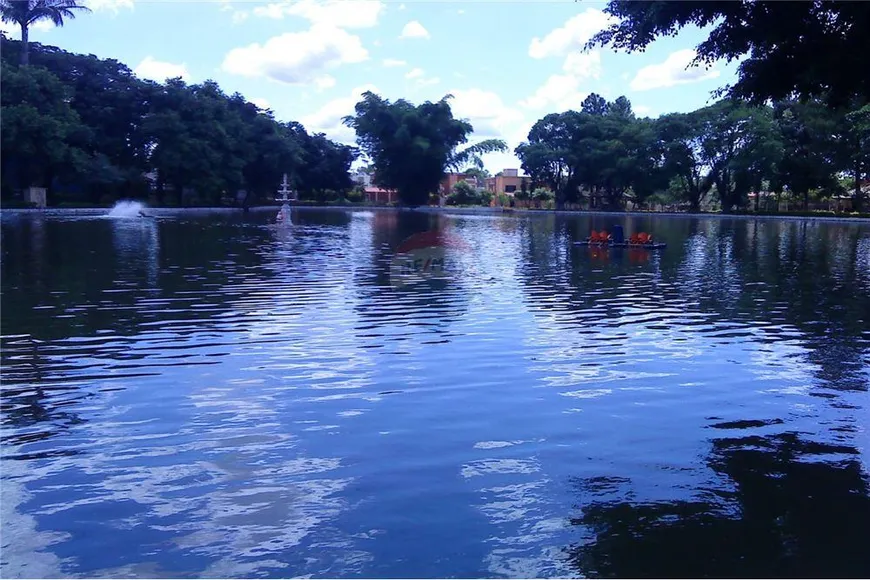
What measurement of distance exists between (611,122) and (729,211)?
1732 cm

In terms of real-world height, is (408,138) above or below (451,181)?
above

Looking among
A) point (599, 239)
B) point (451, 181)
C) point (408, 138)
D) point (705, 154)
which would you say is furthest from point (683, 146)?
point (451, 181)

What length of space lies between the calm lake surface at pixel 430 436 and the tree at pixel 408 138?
240 ft

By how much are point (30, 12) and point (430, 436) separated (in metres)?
57.4

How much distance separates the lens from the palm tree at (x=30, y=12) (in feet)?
171

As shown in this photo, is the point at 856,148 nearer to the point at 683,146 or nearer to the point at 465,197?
the point at 683,146

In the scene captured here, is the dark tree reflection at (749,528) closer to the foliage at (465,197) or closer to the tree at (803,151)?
the tree at (803,151)

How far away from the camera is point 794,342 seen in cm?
1105

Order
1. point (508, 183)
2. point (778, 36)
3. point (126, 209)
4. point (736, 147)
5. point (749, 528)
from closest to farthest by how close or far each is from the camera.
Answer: point (749, 528), point (778, 36), point (126, 209), point (736, 147), point (508, 183)

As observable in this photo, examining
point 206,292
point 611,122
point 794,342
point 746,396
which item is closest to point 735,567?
point 746,396

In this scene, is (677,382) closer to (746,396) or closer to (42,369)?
(746,396)

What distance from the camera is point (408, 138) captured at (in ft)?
281

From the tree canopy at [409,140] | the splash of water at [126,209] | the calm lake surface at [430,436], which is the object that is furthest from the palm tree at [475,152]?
the calm lake surface at [430,436]

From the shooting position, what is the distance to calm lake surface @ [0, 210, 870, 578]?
4637 millimetres
